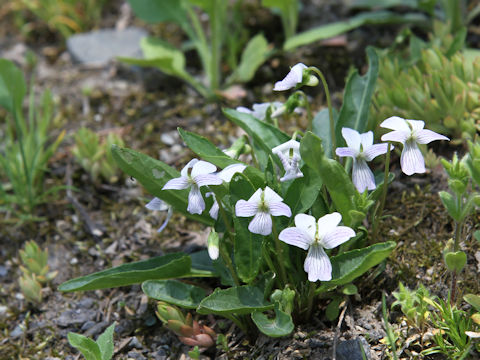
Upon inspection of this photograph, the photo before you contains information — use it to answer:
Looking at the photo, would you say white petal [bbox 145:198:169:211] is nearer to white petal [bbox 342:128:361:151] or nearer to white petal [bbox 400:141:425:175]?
white petal [bbox 342:128:361:151]

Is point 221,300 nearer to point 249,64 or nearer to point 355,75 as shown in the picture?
point 355,75

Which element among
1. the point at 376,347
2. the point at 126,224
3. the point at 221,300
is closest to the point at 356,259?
the point at 376,347

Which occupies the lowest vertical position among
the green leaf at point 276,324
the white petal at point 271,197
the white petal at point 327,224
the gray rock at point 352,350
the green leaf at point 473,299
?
the gray rock at point 352,350

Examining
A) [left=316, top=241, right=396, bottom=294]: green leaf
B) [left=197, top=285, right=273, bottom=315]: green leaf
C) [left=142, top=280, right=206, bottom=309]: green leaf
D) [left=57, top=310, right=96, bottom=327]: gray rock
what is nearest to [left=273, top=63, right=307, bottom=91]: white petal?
[left=316, top=241, right=396, bottom=294]: green leaf

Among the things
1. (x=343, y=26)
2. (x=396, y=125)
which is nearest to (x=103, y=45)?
(x=343, y=26)

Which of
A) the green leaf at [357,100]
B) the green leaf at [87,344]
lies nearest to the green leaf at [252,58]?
the green leaf at [357,100]

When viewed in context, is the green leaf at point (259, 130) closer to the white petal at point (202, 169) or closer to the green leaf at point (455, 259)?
the white petal at point (202, 169)

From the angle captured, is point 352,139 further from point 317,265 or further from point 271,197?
point 317,265
